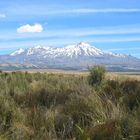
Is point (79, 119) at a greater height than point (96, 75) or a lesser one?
lesser

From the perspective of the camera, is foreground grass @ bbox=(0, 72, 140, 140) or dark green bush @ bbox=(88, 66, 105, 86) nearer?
foreground grass @ bbox=(0, 72, 140, 140)

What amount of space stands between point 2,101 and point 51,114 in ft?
4.92

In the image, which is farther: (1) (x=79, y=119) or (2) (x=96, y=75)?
(2) (x=96, y=75)

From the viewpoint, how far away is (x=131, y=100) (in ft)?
33.4

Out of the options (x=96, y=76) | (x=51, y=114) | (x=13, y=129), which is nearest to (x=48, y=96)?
(x=51, y=114)

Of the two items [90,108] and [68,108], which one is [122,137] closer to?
[90,108]

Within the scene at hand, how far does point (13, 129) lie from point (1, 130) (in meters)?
0.25

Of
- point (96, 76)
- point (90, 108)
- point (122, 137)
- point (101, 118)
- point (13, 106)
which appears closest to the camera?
point (122, 137)

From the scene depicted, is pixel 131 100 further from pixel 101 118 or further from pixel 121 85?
pixel 121 85

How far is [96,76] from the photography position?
64.7 ft

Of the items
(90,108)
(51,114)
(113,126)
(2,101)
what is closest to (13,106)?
(2,101)

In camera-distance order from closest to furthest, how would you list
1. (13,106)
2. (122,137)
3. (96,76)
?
(122,137), (13,106), (96,76)

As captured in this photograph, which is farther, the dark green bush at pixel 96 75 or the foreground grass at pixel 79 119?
the dark green bush at pixel 96 75

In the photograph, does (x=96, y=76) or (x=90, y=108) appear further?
(x=96, y=76)
